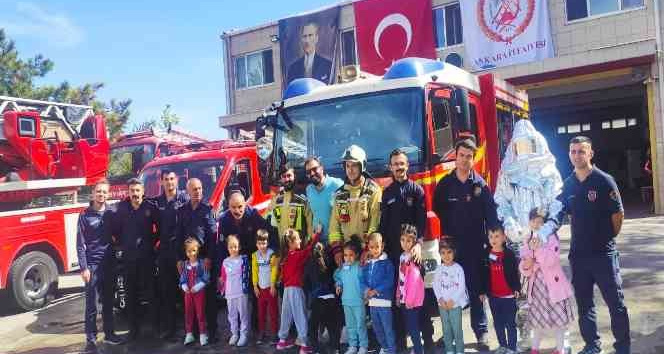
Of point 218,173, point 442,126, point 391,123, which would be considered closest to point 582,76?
point 442,126

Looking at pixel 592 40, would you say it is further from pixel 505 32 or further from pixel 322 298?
pixel 322 298

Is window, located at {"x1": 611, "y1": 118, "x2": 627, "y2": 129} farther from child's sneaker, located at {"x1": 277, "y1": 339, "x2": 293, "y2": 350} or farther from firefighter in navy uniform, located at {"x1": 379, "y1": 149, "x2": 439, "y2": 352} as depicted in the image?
Answer: child's sneaker, located at {"x1": 277, "y1": 339, "x2": 293, "y2": 350}

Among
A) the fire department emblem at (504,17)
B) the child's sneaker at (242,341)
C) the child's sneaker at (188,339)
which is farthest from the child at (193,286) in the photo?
the fire department emblem at (504,17)

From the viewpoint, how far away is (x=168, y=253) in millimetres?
5828

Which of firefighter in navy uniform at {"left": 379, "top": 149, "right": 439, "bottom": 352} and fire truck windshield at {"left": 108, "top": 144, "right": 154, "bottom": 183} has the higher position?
fire truck windshield at {"left": 108, "top": 144, "right": 154, "bottom": 183}

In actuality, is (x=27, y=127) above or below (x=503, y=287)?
above

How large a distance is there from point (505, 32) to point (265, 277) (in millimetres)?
12671

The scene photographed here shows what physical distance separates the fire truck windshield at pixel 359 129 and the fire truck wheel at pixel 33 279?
419 cm

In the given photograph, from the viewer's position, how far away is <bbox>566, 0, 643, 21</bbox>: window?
14.5 meters

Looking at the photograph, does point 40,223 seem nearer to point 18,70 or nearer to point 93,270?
point 93,270

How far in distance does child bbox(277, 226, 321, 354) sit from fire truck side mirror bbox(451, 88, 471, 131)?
1.96m

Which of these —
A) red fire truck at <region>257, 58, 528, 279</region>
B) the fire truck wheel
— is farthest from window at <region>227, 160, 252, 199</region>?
the fire truck wheel

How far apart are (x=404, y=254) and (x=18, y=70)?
2615 centimetres

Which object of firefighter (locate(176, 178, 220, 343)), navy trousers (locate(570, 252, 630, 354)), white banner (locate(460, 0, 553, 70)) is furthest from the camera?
white banner (locate(460, 0, 553, 70))
